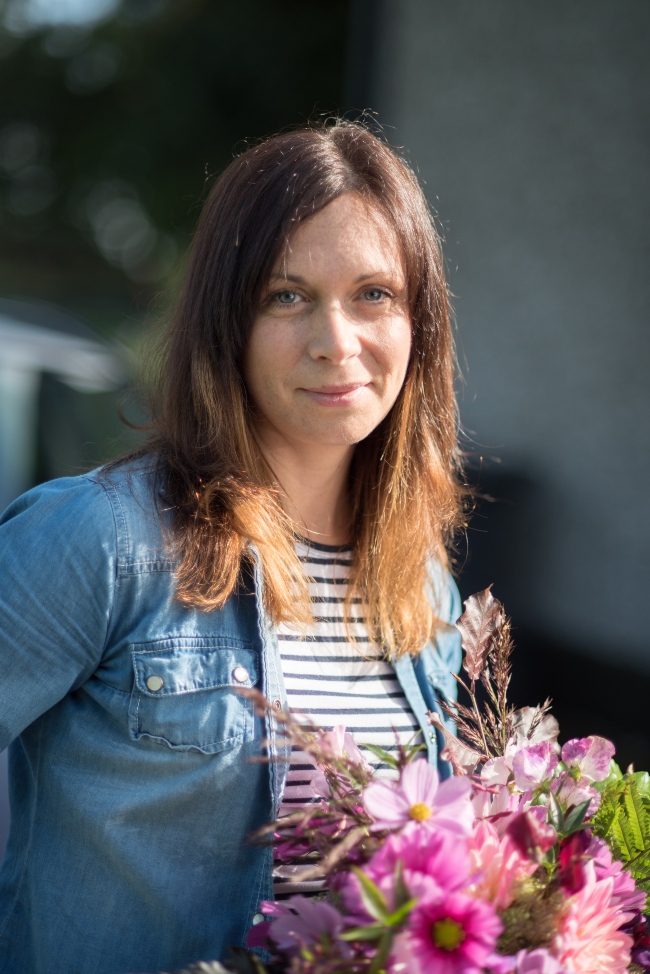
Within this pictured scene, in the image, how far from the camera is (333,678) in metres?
1.71

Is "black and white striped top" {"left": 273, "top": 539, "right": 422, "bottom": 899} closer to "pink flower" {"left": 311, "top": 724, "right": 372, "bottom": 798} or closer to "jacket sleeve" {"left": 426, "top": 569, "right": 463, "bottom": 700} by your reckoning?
"jacket sleeve" {"left": 426, "top": 569, "right": 463, "bottom": 700}

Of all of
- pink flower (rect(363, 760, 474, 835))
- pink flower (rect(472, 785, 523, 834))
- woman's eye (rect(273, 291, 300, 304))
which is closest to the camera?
pink flower (rect(363, 760, 474, 835))

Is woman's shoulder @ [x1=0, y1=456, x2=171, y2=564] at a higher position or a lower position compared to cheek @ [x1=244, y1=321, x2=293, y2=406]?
lower

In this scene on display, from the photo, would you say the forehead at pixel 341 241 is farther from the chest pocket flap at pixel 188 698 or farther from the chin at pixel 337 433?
the chest pocket flap at pixel 188 698

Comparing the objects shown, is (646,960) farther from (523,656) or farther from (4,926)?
(523,656)

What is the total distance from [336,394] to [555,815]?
774 mm

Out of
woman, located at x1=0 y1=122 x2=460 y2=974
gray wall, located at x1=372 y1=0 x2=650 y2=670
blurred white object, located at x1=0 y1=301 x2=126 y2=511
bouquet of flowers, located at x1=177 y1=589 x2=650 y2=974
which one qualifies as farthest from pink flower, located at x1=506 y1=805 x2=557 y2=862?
blurred white object, located at x1=0 y1=301 x2=126 y2=511

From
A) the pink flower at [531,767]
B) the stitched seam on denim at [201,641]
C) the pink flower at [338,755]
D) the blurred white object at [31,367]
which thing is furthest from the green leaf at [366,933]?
the blurred white object at [31,367]

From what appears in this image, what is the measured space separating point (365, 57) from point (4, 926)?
11.2ft

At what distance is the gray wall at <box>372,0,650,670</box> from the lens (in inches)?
126

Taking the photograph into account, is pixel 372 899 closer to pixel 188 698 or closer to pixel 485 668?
pixel 485 668

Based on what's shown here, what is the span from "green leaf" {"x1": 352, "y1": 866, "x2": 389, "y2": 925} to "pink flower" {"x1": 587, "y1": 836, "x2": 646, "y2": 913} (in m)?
0.29

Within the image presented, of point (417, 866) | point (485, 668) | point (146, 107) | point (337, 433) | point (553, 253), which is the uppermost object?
point (146, 107)

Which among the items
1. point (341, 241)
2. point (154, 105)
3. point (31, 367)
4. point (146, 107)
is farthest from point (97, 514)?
point (146, 107)
